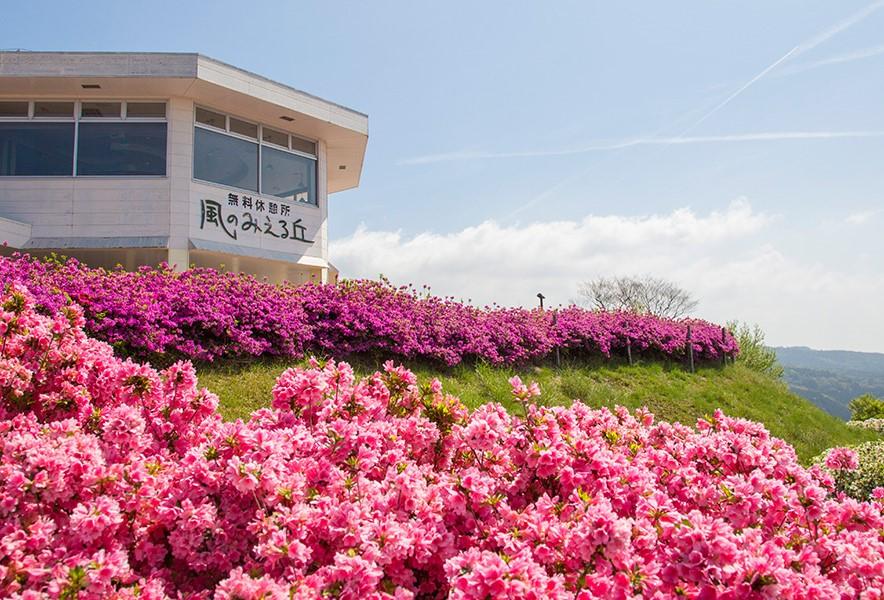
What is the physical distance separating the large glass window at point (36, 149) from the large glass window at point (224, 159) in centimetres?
289

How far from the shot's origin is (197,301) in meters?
7.88

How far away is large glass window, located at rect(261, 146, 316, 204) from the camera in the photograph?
53.1ft

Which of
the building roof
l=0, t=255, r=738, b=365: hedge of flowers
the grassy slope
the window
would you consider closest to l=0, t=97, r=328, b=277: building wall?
the window

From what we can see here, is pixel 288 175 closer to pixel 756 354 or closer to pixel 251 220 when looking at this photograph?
pixel 251 220

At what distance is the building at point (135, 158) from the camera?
13539 millimetres

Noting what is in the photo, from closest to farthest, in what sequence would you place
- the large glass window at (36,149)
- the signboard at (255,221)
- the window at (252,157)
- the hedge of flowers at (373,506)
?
the hedge of flowers at (373,506) < the large glass window at (36,149) < the signboard at (255,221) < the window at (252,157)

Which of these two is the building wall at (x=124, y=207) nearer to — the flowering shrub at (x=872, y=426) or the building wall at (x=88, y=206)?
the building wall at (x=88, y=206)

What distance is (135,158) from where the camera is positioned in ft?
46.9

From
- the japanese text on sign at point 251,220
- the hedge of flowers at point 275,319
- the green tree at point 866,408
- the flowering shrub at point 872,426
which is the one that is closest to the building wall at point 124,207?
the japanese text on sign at point 251,220

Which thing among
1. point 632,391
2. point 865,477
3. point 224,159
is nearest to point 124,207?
point 224,159

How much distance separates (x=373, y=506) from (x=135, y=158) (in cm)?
1480

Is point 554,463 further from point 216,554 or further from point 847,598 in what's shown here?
point 216,554

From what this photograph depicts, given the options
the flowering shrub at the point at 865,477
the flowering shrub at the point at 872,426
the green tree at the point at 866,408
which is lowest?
the green tree at the point at 866,408

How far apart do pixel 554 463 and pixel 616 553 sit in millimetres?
574
